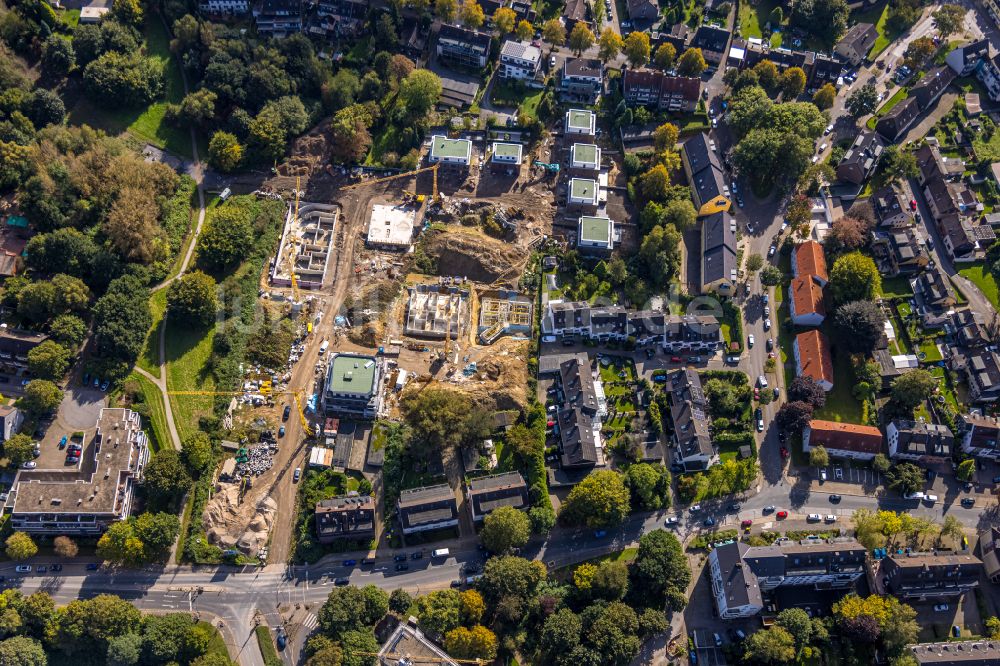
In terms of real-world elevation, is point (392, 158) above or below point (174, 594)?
above

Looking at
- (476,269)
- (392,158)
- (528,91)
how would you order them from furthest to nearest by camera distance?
(528,91), (392,158), (476,269)

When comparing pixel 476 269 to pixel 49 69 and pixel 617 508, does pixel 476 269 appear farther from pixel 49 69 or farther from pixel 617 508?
pixel 49 69

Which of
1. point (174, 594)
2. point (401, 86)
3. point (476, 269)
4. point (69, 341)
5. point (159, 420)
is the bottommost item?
point (174, 594)

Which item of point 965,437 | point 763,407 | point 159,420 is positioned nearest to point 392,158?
point 159,420

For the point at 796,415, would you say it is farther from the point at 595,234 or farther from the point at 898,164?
the point at 898,164

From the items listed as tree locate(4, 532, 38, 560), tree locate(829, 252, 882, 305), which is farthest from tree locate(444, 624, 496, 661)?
tree locate(829, 252, 882, 305)

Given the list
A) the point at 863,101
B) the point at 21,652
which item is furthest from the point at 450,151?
the point at 21,652
